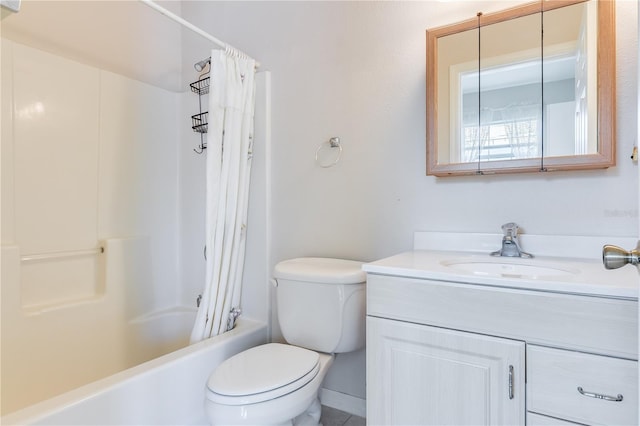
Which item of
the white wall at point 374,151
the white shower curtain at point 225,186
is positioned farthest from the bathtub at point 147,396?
the white wall at point 374,151

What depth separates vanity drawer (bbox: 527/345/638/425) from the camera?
797mm

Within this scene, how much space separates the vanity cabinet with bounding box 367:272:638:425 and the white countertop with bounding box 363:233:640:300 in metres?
0.02

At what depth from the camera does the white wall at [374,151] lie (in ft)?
4.01

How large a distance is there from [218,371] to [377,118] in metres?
1.24

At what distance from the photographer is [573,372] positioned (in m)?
0.85

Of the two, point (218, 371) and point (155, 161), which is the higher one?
point (155, 161)

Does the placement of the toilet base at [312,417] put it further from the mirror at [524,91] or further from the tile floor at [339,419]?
the mirror at [524,91]

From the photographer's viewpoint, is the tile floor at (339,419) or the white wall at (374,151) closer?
the white wall at (374,151)

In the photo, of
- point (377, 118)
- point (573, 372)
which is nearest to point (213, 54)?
point (377, 118)

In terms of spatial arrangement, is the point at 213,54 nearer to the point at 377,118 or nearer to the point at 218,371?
the point at 377,118

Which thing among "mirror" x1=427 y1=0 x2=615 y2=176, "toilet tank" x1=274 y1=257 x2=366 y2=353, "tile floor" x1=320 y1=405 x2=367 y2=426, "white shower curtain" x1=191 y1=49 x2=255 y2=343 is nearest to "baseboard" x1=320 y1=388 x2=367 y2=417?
"tile floor" x1=320 y1=405 x2=367 y2=426

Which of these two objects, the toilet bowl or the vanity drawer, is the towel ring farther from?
the vanity drawer

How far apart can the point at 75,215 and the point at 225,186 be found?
808 mm

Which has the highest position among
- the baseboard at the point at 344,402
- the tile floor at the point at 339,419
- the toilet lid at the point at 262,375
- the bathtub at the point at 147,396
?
the toilet lid at the point at 262,375
